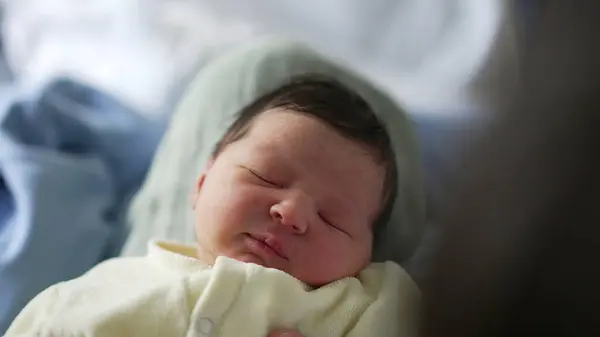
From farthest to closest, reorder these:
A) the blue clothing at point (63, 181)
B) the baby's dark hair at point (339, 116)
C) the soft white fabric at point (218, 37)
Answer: the soft white fabric at point (218, 37) → the blue clothing at point (63, 181) → the baby's dark hair at point (339, 116)

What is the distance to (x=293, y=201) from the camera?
716 millimetres

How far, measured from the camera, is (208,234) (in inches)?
29.5

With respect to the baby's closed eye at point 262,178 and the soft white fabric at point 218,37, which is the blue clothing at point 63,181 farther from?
the baby's closed eye at point 262,178

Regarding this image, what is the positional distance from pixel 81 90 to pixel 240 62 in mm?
369

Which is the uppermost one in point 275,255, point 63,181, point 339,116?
point 339,116

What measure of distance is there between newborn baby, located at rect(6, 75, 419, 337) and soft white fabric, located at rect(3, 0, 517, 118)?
0.39 meters

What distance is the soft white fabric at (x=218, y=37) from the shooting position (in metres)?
1.25

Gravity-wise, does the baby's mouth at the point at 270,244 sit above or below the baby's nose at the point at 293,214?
below

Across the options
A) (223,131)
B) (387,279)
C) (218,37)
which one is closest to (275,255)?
(387,279)

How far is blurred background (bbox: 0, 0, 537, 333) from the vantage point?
1005 mm

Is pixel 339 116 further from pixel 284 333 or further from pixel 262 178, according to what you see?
pixel 284 333

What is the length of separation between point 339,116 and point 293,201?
0.12m

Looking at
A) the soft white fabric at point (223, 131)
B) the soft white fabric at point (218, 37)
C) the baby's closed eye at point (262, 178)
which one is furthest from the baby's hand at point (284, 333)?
the soft white fabric at point (218, 37)

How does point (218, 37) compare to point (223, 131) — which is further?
point (218, 37)
